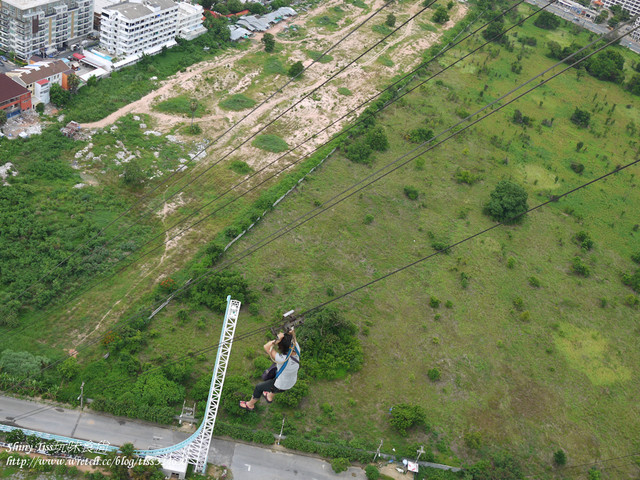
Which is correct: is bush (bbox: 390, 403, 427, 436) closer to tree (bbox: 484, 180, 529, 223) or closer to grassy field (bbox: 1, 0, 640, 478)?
grassy field (bbox: 1, 0, 640, 478)

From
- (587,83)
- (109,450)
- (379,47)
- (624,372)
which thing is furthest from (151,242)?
(587,83)

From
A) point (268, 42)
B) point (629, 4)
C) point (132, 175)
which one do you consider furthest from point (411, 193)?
point (629, 4)

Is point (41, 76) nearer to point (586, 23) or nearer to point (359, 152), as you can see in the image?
point (359, 152)

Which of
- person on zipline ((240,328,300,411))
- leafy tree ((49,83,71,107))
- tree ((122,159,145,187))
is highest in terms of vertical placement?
person on zipline ((240,328,300,411))

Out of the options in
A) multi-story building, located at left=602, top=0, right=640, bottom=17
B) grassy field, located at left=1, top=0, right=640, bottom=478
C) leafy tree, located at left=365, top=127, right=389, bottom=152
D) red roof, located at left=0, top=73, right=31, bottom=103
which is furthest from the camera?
multi-story building, located at left=602, top=0, right=640, bottom=17

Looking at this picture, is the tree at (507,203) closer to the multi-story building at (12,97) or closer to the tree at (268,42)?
the tree at (268,42)

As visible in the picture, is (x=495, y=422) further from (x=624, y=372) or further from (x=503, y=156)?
(x=503, y=156)

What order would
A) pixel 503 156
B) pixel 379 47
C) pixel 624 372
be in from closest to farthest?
1. pixel 624 372
2. pixel 503 156
3. pixel 379 47

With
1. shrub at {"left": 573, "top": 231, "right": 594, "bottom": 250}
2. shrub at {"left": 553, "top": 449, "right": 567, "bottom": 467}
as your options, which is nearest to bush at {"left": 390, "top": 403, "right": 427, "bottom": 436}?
shrub at {"left": 553, "top": 449, "right": 567, "bottom": 467}
